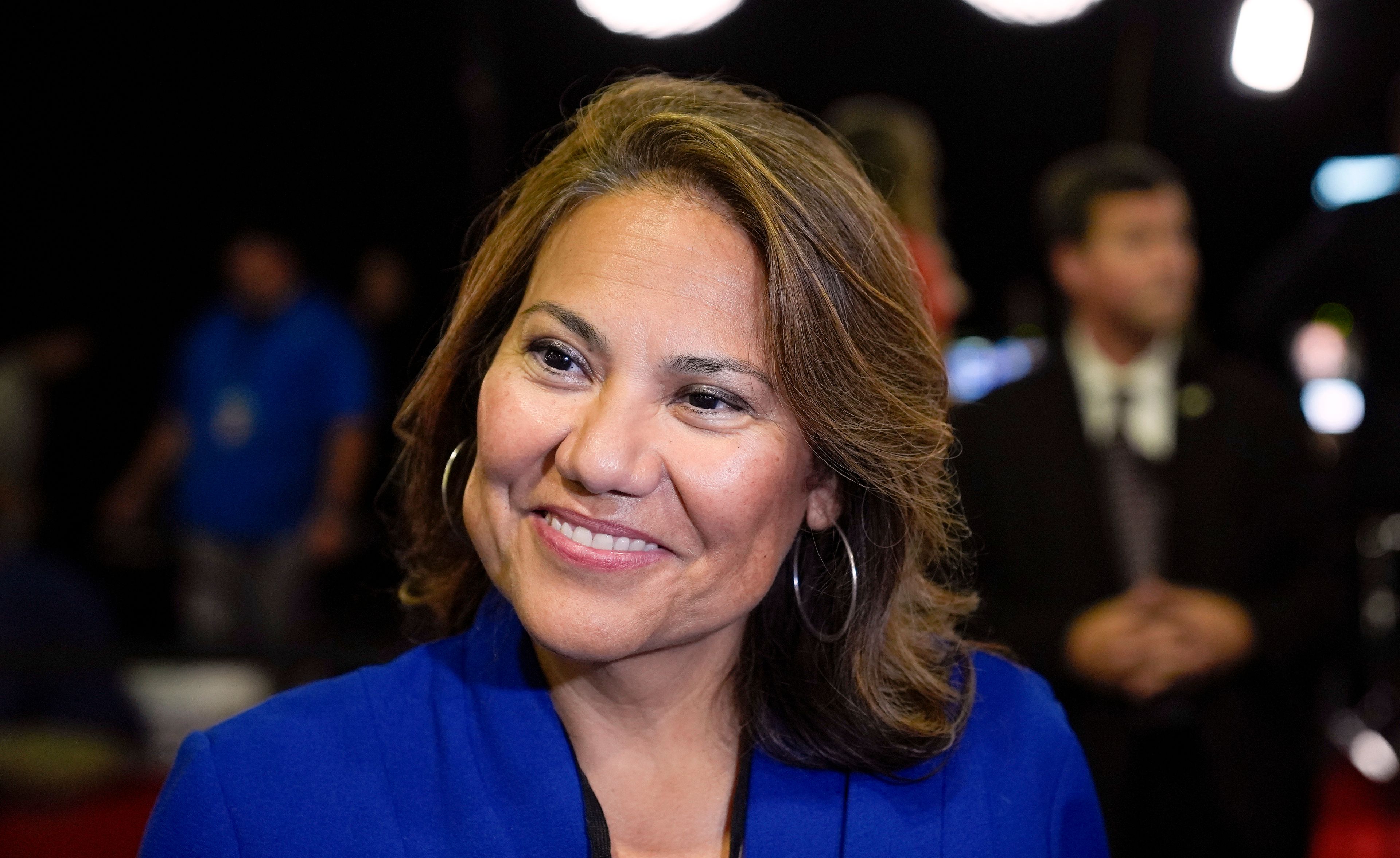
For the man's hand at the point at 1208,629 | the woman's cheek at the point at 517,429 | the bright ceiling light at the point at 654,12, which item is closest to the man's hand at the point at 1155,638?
the man's hand at the point at 1208,629

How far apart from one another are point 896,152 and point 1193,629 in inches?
48.0

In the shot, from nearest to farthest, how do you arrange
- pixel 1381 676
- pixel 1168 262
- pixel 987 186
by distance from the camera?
pixel 1168 262 → pixel 1381 676 → pixel 987 186

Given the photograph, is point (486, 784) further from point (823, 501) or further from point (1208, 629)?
Answer: point (1208, 629)

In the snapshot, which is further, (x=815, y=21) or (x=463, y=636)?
(x=815, y=21)

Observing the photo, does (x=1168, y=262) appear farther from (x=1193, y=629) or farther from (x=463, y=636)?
(x=463, y=636)

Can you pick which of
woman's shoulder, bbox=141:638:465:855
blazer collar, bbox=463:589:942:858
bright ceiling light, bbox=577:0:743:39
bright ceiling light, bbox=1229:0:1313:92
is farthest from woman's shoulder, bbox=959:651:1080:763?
bright ceiling light, bbox=577:0:743:39

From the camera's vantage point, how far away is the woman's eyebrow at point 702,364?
134cm

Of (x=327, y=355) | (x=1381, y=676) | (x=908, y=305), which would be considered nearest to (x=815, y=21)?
(x=327, y=355)

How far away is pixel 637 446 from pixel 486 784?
43 cm

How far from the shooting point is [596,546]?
1348mm

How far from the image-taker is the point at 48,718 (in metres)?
3.34

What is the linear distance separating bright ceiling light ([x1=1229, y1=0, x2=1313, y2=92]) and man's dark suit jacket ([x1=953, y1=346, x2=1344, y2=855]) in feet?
8.46

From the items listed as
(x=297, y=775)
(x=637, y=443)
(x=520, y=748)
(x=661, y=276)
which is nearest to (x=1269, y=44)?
(x=661, y=276)

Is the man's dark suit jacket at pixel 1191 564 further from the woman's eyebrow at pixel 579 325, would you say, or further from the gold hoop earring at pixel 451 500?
the woman's eyebrow at pixel 579 325
